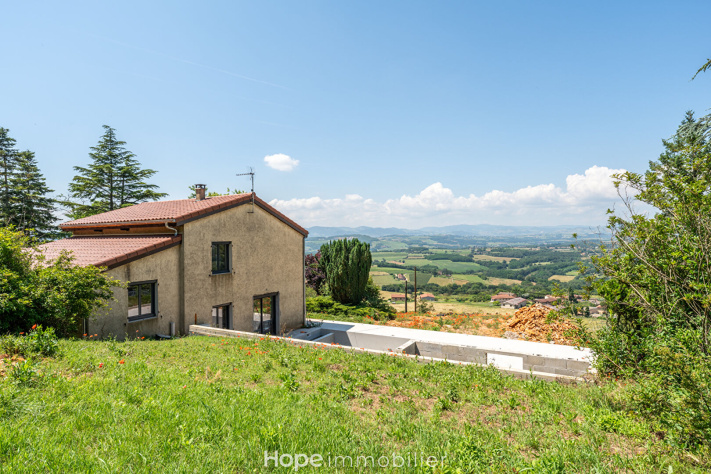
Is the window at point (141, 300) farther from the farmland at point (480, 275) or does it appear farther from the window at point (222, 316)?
the farmland at point (480, 275)

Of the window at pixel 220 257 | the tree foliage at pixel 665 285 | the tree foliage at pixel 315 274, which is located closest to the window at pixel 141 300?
the window at pixel 220 257

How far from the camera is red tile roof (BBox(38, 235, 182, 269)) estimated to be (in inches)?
436

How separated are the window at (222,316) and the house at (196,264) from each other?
0.13 feet

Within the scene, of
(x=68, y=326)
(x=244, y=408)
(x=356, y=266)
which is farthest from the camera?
(x=356, y=266)

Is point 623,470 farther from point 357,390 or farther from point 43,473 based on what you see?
point 43,473

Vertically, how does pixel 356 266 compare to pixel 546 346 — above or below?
above

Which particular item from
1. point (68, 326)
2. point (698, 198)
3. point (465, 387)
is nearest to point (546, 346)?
point (465, 387)

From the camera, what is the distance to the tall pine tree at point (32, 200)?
31875 millimetres

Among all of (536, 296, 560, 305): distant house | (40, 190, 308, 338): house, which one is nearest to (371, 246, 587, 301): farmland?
(536, 296, 560, 305): distant house

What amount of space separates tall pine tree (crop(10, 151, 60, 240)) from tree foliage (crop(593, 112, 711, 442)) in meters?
41.5

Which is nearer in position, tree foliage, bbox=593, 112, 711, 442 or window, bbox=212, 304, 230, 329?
tree foliage, bbox=593, 112, 711, 442

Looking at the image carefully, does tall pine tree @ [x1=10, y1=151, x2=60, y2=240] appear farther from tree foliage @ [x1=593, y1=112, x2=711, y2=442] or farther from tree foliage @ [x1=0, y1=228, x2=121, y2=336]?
tree foliage @ [x1=593, y1=112, x2=711, y2=442]

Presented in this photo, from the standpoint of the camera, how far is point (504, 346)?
13.8 meters

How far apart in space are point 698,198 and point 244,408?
7250mm
